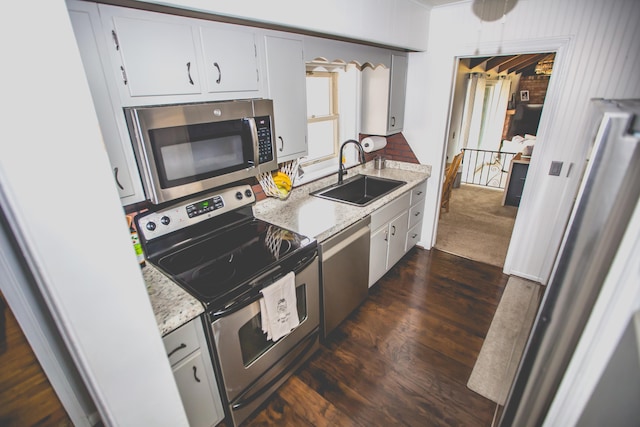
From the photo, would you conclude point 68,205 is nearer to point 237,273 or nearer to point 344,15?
point 237,273

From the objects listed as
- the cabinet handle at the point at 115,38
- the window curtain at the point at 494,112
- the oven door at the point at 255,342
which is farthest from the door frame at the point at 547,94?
the window curtain at the point at 494,112

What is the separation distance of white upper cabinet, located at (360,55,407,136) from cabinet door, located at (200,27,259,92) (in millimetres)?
1571

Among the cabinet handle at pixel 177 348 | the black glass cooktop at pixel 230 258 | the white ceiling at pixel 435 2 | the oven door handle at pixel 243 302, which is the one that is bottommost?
A: the cabinet handle at pixel 177 348

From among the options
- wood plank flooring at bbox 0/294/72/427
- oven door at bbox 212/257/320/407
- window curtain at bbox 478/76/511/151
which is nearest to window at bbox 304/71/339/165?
oven door at bbox 212/257/320/407

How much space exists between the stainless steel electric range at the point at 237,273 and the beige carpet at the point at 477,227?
2237mm

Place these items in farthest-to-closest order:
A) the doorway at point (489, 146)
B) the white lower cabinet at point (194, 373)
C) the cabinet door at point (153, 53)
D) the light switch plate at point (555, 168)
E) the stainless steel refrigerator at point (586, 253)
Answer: the doorway at point (489, 146) → the light switch plate at point (555, 168) → the white lower cabinet at point (194, 373) → the cabinet door at point (153, 53) → the stainless steel refrigerator at point (586, 253)

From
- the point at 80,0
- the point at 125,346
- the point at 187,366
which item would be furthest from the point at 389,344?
the point at 80,0

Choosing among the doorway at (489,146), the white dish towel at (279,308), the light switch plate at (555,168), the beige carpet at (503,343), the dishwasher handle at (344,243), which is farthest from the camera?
the doorway at (489,146)

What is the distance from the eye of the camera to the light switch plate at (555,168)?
2537 millimetres

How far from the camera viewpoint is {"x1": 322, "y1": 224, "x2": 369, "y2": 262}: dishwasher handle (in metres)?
2.02

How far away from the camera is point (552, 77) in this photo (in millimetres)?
2416

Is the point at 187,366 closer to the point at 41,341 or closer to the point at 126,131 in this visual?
the point at 41,341

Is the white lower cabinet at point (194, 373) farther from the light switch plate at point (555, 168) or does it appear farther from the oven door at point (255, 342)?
the light switch plate at point (555, 168)

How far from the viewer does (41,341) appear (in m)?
1.31
